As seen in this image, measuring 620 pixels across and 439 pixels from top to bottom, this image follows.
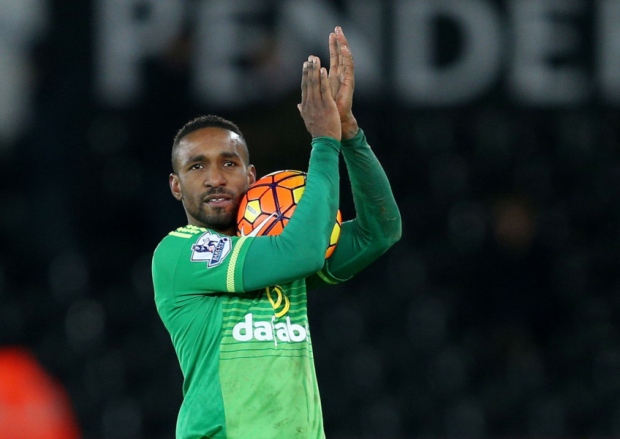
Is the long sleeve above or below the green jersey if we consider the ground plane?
above

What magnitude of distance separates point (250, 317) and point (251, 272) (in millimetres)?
133

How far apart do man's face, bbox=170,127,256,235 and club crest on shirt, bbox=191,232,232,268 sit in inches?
3.6

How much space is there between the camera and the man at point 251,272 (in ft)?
7.42

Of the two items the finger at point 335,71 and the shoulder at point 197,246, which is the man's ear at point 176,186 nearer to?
the shoulder at point 197,246

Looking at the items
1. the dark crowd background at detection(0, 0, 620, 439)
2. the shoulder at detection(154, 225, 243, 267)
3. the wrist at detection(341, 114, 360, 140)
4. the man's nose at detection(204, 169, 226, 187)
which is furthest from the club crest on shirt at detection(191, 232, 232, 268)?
the dark crowd background at detection(0, 0, 620, 439)

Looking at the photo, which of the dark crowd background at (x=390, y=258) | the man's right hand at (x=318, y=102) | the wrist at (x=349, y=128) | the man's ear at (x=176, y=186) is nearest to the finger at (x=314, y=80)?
the man's right hand at (x=318, y=102)

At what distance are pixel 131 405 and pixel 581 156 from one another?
221 cm

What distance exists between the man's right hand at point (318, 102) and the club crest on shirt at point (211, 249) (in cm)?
29

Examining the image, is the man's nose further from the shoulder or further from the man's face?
the shoulder

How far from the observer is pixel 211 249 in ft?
7.63

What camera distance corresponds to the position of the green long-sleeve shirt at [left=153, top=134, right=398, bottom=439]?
7.39ft

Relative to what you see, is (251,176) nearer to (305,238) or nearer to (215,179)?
(215,179)

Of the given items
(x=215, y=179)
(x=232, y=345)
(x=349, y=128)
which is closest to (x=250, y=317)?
(x=232, y=345)

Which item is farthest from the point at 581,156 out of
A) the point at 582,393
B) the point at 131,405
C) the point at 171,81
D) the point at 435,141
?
the point at 131,405
